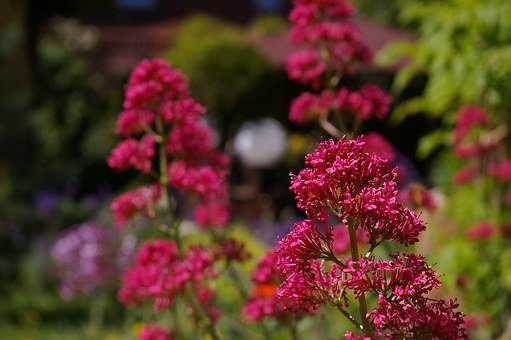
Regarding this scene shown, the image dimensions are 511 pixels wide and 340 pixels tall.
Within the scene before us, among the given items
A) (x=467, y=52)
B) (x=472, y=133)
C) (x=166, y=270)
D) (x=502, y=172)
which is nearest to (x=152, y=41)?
(x=502, y=172)

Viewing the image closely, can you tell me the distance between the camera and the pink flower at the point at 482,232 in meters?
5.19

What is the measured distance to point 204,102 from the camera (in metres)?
17.1

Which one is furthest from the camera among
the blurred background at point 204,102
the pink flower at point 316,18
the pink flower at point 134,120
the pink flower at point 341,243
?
the blurred background at point 204,102

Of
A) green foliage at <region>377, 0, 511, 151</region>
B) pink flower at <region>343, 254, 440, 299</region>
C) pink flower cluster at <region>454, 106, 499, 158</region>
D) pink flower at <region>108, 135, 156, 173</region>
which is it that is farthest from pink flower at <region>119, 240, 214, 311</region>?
pink flower cluster at <region>454, 106, 499, 158</region>

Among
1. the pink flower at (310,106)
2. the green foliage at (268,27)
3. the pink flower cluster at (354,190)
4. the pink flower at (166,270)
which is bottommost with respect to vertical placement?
the pink flower cluster at (354,190)

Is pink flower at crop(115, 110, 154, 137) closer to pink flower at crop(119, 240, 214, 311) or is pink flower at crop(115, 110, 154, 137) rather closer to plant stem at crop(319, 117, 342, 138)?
pink flower at crop(119, 240, 214, 311)

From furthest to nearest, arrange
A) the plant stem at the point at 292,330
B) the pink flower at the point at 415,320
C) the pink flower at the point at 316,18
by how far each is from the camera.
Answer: the pink flower at the point at 316,18 → the plant stem at the point at 292,330 → the pink flower at the point at 415,320

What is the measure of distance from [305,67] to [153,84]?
0.69 metres

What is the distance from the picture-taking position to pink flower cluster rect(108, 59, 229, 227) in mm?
3094

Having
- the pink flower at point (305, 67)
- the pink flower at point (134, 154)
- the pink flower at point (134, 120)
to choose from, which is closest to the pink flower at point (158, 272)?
the pink flower at point (134, 154)

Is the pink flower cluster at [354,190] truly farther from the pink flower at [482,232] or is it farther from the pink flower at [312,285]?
the pink flower at [482,232]

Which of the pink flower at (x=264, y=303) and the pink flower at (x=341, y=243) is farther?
the pink flower at (x=341, y=243)

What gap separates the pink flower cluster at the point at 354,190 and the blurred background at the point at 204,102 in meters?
2.91

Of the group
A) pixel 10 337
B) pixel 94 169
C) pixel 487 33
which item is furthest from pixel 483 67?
pixel 94 169
